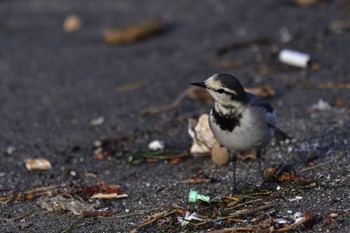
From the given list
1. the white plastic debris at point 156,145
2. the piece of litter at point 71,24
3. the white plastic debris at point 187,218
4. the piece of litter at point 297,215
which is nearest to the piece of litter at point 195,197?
the white plastic debris at point 187,218

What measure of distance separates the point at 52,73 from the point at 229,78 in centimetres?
404

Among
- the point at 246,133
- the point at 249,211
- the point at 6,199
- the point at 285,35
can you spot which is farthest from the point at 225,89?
the point at 285,35

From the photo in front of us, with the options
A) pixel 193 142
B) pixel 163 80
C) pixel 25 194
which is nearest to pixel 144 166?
pixel 193 142

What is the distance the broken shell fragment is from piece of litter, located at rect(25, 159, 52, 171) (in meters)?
1.47

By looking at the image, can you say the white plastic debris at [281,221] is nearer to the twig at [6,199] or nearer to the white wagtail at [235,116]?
the white wagtail at [235,116]

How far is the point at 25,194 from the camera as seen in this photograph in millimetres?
5434

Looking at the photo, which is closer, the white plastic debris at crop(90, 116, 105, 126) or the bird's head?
the bird's head

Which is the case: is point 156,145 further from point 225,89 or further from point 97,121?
point 225,89

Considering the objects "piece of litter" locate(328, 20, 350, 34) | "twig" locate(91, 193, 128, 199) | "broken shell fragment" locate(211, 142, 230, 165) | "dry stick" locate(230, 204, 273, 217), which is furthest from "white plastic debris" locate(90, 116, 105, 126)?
"piece of litter" locate(328, 20, 350, 34)

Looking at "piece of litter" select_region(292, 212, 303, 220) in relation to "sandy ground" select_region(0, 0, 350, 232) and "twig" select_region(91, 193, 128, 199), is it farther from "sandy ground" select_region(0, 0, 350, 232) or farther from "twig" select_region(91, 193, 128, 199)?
"twig" select_region(91, 193, 128, 199)

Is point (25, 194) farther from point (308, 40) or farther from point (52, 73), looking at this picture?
point (308, 40)

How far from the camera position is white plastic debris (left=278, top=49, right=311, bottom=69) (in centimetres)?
755

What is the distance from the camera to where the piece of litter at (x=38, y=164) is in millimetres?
6012

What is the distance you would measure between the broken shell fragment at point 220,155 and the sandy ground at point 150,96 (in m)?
0.06
